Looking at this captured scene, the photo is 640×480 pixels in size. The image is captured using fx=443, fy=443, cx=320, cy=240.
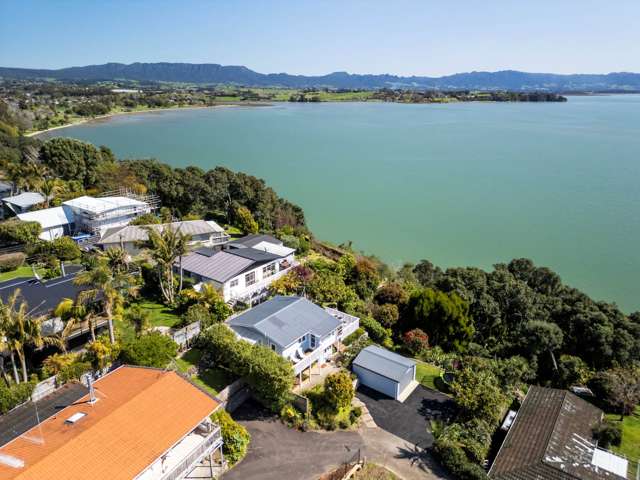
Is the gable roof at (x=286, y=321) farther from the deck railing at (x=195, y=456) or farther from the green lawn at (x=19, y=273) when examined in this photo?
the green lawn at (x=19, y=273)

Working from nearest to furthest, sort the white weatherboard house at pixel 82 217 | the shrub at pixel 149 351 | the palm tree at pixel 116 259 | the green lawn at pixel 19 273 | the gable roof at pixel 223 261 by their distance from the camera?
the shrub at pixel 149 351 → the palm tree at pixel 116 259 → the gable roof at pixel 223 261 → the green lawn at pixel 19 273 → the white weatherboard house at pixel 82 217

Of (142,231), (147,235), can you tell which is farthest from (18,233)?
(147,235)

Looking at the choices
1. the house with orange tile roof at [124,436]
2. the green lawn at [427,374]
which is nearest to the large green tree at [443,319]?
the green lawn at [427,374]

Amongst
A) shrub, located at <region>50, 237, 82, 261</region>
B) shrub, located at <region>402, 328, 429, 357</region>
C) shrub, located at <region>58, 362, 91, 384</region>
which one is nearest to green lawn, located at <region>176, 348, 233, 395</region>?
shrub, located at <region>58, 362, 91, 384</region>

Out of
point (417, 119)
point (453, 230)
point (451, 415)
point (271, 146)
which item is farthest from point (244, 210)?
point (417, 119)

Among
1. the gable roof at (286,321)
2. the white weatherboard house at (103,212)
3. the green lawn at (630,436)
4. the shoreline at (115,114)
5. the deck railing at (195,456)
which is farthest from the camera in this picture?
the shoreline at (115,114)

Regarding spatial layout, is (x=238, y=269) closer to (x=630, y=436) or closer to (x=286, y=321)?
(x=286, y=321)

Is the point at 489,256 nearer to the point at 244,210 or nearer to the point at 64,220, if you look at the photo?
the point at 244,210
